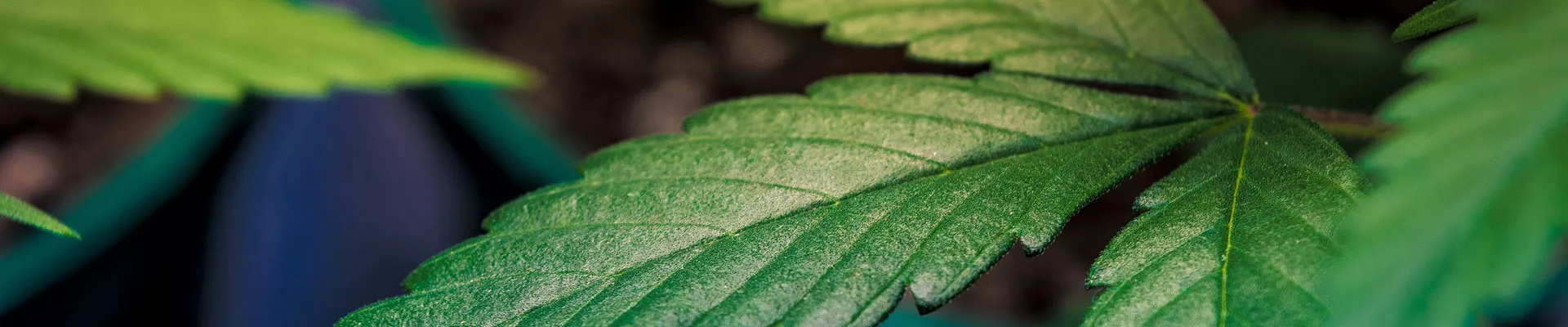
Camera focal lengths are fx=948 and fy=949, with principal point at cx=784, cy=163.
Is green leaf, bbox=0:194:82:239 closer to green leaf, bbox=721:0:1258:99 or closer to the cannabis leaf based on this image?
the cannabis leaf

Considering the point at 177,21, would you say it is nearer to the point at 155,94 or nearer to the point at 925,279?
the point at 155,94

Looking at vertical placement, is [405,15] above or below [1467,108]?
above

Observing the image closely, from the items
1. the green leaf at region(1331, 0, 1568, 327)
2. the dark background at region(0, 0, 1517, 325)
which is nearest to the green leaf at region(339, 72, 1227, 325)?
the green leaf at region(1331, 0, 1568, 327)

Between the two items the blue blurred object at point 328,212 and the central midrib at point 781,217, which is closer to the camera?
the central midrib at point 781,217

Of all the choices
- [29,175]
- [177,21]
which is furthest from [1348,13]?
[29,175]

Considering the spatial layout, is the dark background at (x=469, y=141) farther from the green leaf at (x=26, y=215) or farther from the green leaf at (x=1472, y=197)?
the green leaf at (x=26, y=215)

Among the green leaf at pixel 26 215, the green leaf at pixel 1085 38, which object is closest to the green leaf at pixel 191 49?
the green leaf at pixel 26 215
